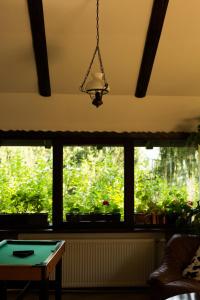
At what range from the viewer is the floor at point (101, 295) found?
4551mm

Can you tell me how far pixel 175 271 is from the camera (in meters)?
3.92

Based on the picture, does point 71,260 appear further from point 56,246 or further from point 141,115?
point 141,115

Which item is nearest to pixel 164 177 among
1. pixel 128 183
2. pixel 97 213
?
pixel 128 183

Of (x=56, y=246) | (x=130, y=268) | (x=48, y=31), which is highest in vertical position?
(x=48, y=31)

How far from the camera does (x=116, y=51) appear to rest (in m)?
4.30

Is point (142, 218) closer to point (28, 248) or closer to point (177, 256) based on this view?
point (177, 256)

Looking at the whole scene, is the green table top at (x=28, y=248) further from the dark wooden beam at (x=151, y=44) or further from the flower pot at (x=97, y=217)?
the dark wooden beam at (x=151, y=44)

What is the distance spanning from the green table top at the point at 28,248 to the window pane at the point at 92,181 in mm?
1132

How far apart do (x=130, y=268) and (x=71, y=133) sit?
6.72ft

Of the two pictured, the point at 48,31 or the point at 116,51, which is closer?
the point at 48,31

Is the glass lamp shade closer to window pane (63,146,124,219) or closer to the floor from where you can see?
window pane (63,146,124,219)

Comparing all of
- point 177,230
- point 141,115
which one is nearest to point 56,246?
point 177,230

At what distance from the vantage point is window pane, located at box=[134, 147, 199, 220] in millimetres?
5156

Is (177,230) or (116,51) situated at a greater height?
(116,51)
